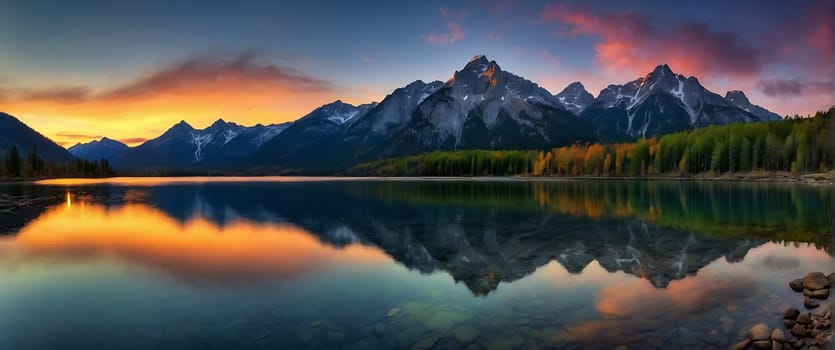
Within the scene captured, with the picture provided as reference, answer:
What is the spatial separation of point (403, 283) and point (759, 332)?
14.2 meters

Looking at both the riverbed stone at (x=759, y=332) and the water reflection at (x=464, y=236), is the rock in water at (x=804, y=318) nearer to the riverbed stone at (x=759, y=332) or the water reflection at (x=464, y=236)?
the riverbed stone at (x=759, y=332)

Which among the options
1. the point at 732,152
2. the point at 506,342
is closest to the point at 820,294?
the point at 506,342

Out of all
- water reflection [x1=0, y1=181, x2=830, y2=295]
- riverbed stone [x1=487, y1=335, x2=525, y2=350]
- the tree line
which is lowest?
water reflection [x1=0, y1=181, x2=830, y2=295]

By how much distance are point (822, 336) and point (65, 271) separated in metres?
34.6

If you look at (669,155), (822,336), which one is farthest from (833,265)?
(669,155)

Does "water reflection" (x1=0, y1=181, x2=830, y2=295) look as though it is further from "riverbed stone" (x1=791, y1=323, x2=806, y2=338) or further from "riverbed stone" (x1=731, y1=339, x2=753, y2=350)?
"riverbed stone" (x1=731, y1=339, x2=753, y2=350)

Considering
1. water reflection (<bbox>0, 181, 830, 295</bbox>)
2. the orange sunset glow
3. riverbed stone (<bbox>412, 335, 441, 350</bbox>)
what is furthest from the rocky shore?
the orange sunset glow

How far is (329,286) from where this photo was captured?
21.3m

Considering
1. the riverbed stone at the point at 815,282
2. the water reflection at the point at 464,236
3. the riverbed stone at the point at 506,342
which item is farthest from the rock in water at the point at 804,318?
the riverbed stone at the point at 506,342

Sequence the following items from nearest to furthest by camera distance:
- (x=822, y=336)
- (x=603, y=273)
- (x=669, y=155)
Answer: (x=822, y=336), (x=603, y=273), (x=669, y=155)

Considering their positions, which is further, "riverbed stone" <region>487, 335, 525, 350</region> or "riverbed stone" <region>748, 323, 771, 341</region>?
"riverbed stone" <region>748, 323, 771, 341</region>

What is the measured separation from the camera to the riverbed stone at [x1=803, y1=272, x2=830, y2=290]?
18.7 meters

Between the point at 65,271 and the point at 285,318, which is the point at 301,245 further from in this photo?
the point at 285,318

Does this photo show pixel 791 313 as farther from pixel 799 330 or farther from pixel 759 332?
pixel 759 332
